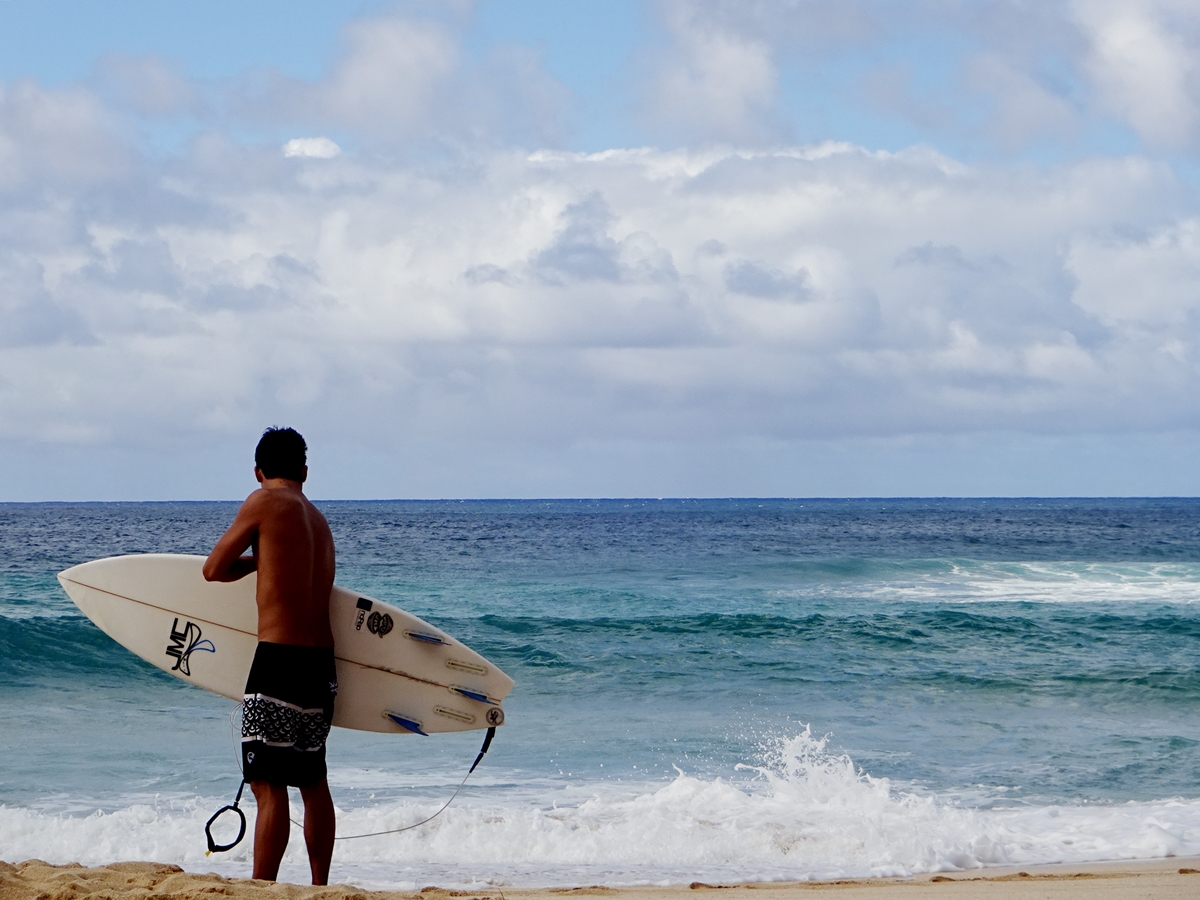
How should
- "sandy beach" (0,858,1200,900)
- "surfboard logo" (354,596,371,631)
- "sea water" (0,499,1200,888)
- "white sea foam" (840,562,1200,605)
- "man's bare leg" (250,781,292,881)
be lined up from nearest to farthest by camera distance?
"sandy beach" (0,858,1200,900), "man's bare leg" (250,781,292,881), "surfboard logo" (354,596,371,631), "sea water" (0,499,1200,888), "white sea foam" (840,562,1200,605)

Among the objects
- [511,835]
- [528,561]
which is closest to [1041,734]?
[511,835]

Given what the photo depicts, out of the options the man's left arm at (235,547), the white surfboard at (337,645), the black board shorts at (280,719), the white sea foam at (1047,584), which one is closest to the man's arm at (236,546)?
the man's left arm at (235,547)

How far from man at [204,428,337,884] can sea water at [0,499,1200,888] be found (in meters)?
1.45

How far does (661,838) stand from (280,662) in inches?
102

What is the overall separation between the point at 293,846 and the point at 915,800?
329 centimetres

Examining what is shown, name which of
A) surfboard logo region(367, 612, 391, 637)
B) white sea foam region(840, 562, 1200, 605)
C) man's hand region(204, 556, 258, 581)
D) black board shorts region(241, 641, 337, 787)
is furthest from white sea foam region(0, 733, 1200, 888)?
white sea foam region(840, 562, 1200, 605)

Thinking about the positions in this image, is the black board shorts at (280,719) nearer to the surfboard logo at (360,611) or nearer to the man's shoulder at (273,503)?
the man's shoulder at (273,503)

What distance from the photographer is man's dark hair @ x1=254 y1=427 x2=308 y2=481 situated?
347cm

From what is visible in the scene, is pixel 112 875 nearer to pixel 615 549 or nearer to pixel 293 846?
pixel 293 846

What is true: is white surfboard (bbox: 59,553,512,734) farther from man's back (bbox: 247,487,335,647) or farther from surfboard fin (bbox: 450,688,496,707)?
man's back (bbox: 247,487,335,647)

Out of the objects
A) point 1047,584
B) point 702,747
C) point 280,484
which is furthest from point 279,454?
point 1047,584

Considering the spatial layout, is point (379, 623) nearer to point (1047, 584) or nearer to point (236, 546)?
point (236, 546)

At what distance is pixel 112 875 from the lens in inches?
140

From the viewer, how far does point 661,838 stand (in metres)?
5.24
